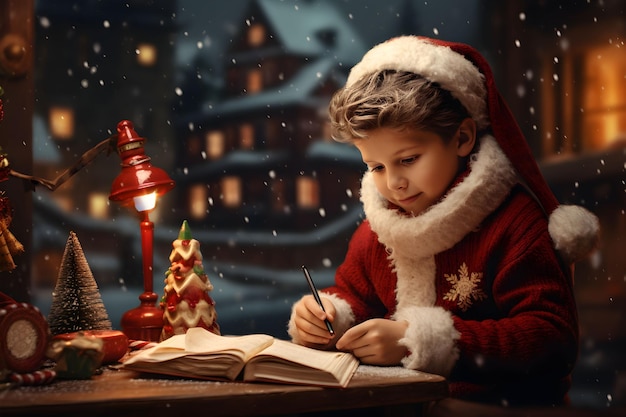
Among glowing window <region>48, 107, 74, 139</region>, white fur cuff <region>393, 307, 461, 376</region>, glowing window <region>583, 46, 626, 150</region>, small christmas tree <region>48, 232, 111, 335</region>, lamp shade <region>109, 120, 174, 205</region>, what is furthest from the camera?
glowing window <region>583, 46, 626, 150</region>

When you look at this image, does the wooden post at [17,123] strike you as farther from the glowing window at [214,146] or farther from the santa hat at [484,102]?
the santa hat at [484,102]

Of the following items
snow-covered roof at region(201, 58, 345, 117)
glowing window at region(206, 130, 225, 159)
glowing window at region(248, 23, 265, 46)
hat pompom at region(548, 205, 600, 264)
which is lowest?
hat pompom at region(548, 205, 600, 264)

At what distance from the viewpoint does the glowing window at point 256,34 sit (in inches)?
94.0

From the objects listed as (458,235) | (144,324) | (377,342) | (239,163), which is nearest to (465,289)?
(458,235)

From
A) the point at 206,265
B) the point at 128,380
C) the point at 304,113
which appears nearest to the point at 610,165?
the point at 304,113

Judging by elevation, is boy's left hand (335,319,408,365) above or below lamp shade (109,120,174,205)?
below

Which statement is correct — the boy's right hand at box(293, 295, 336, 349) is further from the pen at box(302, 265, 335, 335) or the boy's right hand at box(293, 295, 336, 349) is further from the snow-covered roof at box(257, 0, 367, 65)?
the snow-covered roof at box(257, 0, 367, 65)

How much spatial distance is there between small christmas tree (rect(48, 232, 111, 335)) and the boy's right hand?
0.44 m

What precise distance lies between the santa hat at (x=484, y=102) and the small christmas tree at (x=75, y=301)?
0.78 meters

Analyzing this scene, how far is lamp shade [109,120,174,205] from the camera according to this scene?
5.59 feet

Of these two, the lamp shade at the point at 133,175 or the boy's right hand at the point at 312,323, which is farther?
the lamp shade at the point at 133,175

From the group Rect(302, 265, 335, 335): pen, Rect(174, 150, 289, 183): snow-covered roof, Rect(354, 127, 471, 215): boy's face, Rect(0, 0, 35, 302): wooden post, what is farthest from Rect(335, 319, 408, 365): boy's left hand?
Rect(174, 150, 289, 183): snow-covered roof

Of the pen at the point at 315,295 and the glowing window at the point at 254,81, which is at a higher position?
the glowing window at the point at 254,81

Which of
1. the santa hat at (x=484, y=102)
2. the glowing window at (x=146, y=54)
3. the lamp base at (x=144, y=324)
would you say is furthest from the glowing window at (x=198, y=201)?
the santa hat at (x=484, y=102)
